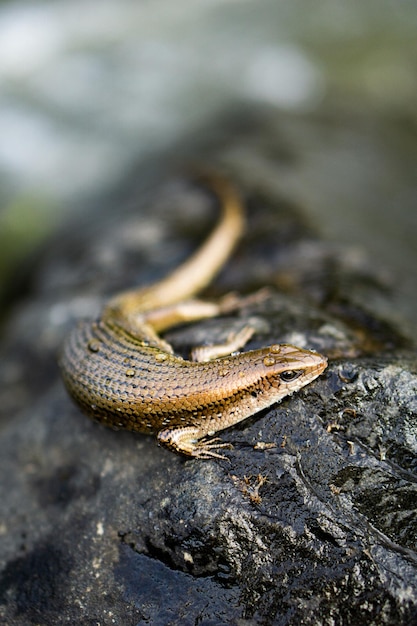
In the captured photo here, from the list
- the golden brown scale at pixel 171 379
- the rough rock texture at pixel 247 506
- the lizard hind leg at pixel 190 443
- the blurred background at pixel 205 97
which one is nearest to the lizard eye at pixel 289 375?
the golden brown scale at pixel 171 379

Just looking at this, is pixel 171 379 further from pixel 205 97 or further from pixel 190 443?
pixel 205 97

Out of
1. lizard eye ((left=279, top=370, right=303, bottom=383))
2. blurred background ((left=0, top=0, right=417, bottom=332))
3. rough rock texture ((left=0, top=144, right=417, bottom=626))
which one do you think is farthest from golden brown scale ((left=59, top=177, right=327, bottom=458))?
blurred background ((left=0, top=0, right=417, bottom=332))

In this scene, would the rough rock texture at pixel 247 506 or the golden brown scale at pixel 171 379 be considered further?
the golden brown scale at pixel 171 379

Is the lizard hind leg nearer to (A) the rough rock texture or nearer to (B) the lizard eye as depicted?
(A) the rough rock texture

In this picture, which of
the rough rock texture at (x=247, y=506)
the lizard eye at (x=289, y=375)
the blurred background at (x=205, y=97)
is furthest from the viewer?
the blurred background at (x=205, y=97)

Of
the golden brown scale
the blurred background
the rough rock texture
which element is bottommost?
the rough rock texture

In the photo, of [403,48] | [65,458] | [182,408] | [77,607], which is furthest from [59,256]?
[403,48]

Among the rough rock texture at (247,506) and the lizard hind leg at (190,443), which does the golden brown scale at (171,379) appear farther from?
the rough rock texture at (247,506)
